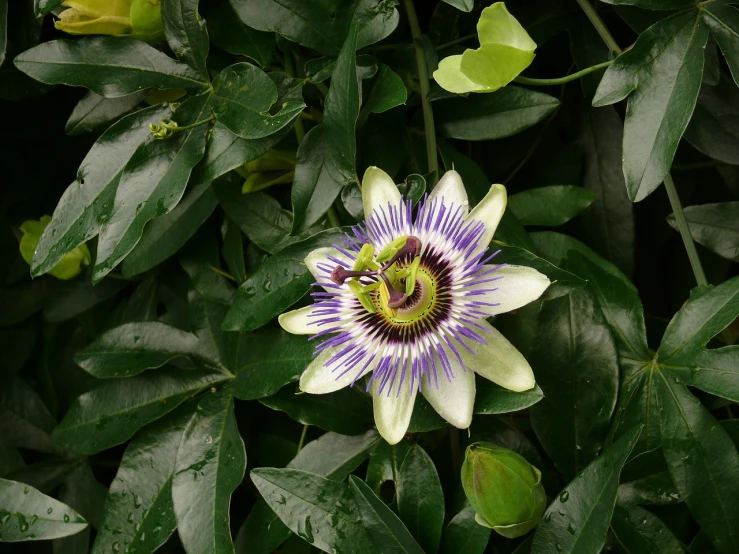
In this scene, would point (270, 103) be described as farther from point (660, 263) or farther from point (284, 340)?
point (660, 263)

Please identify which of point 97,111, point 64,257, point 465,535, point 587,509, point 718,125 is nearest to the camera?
point 587,509

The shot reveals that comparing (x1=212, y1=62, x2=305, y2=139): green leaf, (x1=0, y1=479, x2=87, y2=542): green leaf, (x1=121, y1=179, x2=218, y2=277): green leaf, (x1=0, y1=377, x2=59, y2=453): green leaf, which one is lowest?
(x1=0, y1=377, x2=59, y2=453): green leaf

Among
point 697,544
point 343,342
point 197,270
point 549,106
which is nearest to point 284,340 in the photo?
point 343,342

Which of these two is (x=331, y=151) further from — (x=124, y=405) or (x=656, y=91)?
(x=124, y=405)

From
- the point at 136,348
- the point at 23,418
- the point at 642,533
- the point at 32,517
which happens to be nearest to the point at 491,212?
the point at 642,533

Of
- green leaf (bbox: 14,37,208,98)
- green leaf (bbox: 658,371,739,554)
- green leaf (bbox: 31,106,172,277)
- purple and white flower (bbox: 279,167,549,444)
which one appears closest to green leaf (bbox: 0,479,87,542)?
green leaf (bbox: 31,106,172,277)

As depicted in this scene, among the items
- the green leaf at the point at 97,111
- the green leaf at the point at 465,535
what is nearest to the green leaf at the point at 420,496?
the green leaf at the point at 465,535

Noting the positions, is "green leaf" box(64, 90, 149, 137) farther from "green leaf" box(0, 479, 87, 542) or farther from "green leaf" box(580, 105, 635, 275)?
"green leaf" box(580, 105, 635, 275)
